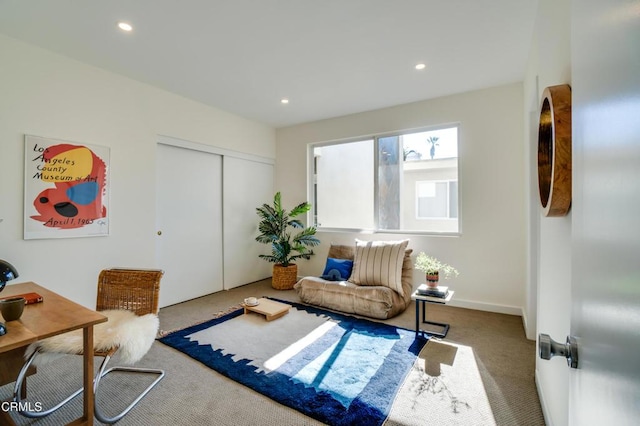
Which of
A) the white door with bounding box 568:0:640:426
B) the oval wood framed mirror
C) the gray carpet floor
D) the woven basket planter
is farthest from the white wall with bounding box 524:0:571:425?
the woven basket planter

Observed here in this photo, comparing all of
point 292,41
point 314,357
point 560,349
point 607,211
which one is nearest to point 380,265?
point 314,357

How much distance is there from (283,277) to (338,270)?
1.02 m

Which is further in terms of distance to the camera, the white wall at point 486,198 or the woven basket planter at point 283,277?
the woven basket planter at point 283,277

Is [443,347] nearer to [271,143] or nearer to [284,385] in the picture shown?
[284,385]

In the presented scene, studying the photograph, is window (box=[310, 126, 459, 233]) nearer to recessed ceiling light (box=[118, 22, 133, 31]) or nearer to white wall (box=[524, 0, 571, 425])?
white wall (box=[524, 0, 571, 425])

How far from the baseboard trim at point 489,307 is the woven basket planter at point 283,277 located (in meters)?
2.31

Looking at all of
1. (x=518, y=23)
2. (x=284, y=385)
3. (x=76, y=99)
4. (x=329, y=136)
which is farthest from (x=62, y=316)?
(x=329, y=136)

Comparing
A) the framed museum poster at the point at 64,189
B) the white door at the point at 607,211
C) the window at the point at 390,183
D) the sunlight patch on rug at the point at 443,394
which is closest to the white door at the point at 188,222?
the framed museum poster at the point at 64,189

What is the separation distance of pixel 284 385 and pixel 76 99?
10.9 ft

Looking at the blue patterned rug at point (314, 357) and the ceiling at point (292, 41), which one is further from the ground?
the ceiling at point (292, 41)

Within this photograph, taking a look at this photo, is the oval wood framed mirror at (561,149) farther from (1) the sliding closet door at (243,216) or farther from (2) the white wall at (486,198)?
(1) the sliding closet door at (243,216)

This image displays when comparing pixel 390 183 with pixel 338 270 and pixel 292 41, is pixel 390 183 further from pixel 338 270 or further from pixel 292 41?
pixel 292 41

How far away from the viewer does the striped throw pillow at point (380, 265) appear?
3.49m

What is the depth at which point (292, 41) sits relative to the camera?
2.59 meters
